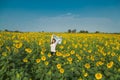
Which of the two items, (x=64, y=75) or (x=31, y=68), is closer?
(x=64, y=75)

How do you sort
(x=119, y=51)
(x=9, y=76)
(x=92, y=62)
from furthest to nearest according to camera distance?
(x=119, y=51) < (x=92, y=62) < (x=9, y=76)

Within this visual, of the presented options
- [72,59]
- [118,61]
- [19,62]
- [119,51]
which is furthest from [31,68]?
[119,51]

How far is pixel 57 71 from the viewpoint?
6562 millimetres

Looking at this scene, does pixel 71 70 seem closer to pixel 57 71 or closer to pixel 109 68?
pixel 57 71

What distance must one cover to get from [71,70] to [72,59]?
114 centimetres

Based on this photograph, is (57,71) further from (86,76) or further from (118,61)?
(118,61)

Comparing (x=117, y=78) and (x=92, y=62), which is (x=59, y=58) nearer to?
(x=92, y=62)

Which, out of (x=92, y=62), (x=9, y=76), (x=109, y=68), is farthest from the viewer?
(x=92, y=62)

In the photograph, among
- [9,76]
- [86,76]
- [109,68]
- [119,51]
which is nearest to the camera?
[9,76]

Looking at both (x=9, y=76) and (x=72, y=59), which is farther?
(x=72, y=59)

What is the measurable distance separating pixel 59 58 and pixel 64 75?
1345 mm

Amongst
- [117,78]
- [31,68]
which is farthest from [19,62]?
[117,78]

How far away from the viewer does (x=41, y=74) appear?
20.9 ft

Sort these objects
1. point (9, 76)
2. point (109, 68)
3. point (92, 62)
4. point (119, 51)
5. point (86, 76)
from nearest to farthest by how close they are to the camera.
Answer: point (9, 76), point (86, 76), point (109, 68), point (92, 62), point (119, 51)
